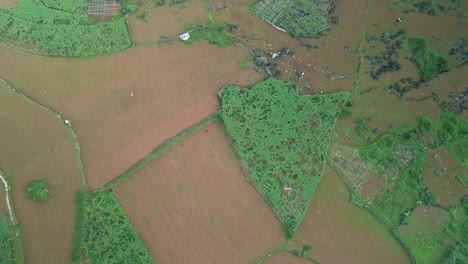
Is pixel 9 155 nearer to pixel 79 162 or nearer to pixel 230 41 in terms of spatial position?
pixel 79 162

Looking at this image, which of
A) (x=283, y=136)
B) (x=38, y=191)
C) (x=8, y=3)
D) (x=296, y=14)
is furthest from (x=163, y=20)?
(x=38, y=191)

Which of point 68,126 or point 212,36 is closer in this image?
point 68,126

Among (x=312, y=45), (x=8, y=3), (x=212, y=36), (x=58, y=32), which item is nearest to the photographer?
(x=58, y=32)

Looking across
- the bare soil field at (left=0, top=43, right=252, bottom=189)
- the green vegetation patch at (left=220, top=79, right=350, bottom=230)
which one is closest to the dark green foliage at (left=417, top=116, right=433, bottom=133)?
the green vegetation patch at (left=220, top=79, right=350, bottom=230)

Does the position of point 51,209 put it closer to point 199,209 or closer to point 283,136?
point 199,209

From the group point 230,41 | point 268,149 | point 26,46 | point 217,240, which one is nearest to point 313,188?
point 268,149
